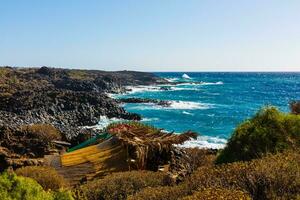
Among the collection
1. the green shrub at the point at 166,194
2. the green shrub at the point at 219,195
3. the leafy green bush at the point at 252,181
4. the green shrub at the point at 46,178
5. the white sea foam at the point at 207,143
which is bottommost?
the white sea foam at the point at 207,143

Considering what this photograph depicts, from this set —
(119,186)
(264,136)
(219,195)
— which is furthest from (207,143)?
(219,195)

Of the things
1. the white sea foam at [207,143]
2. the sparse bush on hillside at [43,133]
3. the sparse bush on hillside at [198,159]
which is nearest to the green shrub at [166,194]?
the sparse bush on hillside at [198,159]

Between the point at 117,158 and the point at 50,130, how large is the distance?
26.0 ft

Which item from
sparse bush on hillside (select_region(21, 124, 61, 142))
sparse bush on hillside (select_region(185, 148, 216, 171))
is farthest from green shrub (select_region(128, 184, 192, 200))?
sparse bush on hillside (select_region(21, 124, 61, 142))

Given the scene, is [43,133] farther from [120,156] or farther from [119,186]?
[119,186]

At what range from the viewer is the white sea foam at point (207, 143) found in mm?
34625

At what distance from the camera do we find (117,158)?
51.2ft

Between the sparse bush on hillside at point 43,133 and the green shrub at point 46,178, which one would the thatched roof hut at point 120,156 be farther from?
the sparse bush on hillside at point 43,133

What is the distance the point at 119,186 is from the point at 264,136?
4524 millimetres

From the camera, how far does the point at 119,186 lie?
11172 millimetres

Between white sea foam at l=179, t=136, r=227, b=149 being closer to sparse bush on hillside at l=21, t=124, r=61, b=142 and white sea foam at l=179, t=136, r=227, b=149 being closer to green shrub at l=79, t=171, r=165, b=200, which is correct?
sparse bush on hillside at l=21, t=124, r=61, b=142

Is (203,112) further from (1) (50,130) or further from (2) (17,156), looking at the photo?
(2) (17,156)

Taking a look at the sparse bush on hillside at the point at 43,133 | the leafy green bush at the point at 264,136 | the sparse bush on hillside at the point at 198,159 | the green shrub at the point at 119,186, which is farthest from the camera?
the sparse bush on hillside at the point at 43,133

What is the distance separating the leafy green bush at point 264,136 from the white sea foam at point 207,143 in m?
20.0
